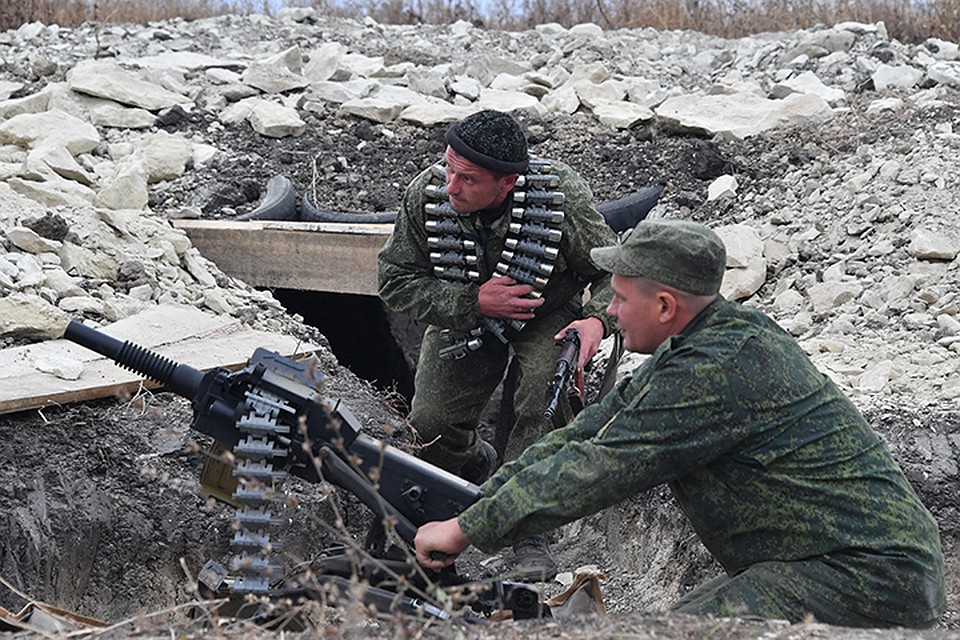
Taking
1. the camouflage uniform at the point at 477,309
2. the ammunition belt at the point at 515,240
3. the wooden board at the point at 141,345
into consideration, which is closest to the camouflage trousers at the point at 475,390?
the camouflage uniform at the point at 477,309

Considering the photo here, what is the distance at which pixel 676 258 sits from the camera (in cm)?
398

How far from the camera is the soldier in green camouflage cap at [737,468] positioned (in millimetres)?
3848

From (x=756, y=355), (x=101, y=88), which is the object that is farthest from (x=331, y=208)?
(x=756, y=355)

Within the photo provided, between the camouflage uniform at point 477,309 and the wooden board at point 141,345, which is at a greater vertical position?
the camouflage uniform at point 477,309

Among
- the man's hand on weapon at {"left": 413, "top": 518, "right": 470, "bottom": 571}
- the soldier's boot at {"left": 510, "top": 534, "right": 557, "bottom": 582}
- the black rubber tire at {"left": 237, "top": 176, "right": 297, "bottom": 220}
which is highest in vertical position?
the man's hand on weapon at {"left": 413, "top": 518, "right": 470, "bottom": 571}

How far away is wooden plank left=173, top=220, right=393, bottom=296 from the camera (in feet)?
27.8

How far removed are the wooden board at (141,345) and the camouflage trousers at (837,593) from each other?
2.85 metres

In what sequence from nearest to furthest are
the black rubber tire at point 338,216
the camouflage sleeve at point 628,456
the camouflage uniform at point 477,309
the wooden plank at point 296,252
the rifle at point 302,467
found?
1. the camouflage sleeve at point 628,456
2. the rifle at point 302,467
3. the camouflage uniform at point 477,309
4. the wooden plank at point 296,252
5. the black rubber tire at point 338,216

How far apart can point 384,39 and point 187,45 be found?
217 centimetres

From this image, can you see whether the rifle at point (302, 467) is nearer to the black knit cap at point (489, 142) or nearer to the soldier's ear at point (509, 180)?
the black knit cap at point (489, 142)

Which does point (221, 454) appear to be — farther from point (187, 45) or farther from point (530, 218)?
point (187, 45)

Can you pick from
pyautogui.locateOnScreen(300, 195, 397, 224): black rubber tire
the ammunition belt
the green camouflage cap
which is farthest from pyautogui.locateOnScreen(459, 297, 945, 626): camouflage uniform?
pyautogui.locateOnScreen(300, 195, 397, 224): black rubber tire

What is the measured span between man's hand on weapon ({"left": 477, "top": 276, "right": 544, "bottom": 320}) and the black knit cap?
1.74 feet

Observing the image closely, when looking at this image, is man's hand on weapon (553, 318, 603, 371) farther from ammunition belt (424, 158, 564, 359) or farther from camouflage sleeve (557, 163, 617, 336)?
ammunition belt (424, 158, 564, 359)
